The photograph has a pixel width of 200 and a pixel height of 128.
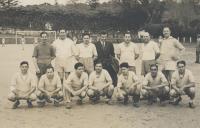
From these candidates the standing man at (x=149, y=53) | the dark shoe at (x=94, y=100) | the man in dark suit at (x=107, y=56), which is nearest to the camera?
the dark shoe at (x=94, y=100)

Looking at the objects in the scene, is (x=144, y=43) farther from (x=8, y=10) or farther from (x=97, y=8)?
(x=97, y=8)

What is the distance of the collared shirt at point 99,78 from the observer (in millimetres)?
11945

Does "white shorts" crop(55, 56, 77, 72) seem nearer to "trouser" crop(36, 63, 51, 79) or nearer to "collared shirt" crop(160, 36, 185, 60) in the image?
"trouser" crop(36, 63, 51, 79)

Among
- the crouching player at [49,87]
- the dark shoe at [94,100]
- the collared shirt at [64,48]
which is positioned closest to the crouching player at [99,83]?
the dark shoe at [94,100]

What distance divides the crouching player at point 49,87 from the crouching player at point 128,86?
141 cm

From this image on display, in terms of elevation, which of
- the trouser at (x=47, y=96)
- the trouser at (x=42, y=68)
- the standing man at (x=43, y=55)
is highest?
the standing man at (x=43, y=55)

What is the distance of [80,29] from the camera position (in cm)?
5572

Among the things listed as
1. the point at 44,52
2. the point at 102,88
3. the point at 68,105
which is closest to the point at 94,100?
the point at 102,88

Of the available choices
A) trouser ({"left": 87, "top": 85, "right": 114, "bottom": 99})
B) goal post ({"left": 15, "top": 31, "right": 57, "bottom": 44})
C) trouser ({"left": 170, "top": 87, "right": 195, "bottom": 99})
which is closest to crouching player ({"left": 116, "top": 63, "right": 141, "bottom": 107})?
trouser ({"left": 87, "top": 85, "right": 114, "bottom": 99})

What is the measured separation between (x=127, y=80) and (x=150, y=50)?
39.8 inches

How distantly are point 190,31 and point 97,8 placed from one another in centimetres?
1422

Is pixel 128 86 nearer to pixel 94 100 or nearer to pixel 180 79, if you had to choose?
pixel 94 100

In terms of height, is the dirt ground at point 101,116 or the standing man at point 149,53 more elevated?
the standing man at point 149,53

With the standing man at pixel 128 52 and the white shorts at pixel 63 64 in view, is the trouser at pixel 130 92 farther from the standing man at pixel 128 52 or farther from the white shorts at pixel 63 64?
the white shorts at pixel 63 64
